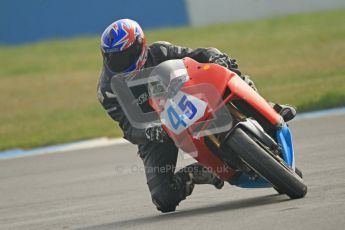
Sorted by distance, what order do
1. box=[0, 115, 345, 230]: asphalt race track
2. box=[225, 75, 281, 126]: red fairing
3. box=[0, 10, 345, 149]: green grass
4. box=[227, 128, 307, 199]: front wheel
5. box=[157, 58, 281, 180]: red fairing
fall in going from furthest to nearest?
box=[0, 10, 345, 149]: green grass < box=[225, 75, 281, 126]: red fairing < box=[157, 58, 281, 180]: red fairing < box=[227, 128, 307, 199]: front wheel < box=[0, 115, 345, 230]: asphalt race track

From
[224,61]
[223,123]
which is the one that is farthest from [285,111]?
[223,123]

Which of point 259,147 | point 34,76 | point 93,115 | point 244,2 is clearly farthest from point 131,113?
point 244,2

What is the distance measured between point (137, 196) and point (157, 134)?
1.91 m

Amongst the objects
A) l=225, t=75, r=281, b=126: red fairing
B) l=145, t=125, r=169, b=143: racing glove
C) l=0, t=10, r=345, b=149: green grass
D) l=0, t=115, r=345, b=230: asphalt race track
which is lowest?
l=0, t=10, r=345, b=149: green grass

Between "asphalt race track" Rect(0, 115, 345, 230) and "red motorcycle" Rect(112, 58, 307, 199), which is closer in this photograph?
"asphalt race track" Rect(0, 115, 345, 230)

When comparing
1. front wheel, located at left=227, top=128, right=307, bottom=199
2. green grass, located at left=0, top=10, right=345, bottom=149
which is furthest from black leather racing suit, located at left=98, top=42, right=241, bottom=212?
green grass, located at left=0, top=10, right=345, bottom=149

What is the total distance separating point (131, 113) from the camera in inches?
286

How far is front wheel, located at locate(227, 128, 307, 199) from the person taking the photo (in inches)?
252

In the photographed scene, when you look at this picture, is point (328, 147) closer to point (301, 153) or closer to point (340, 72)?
point (301, 153)

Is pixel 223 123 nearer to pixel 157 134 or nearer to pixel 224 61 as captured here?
pixel 157 134

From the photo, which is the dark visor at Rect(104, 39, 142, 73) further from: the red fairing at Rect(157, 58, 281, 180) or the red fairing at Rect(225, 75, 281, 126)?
the red fairing at Rect(225, 75, 281, 126)

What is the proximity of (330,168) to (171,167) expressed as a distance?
1.52 meters

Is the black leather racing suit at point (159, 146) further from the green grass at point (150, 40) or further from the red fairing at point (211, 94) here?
the green grass at point (150, 40)

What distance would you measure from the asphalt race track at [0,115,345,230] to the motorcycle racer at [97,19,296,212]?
0.66 feet
